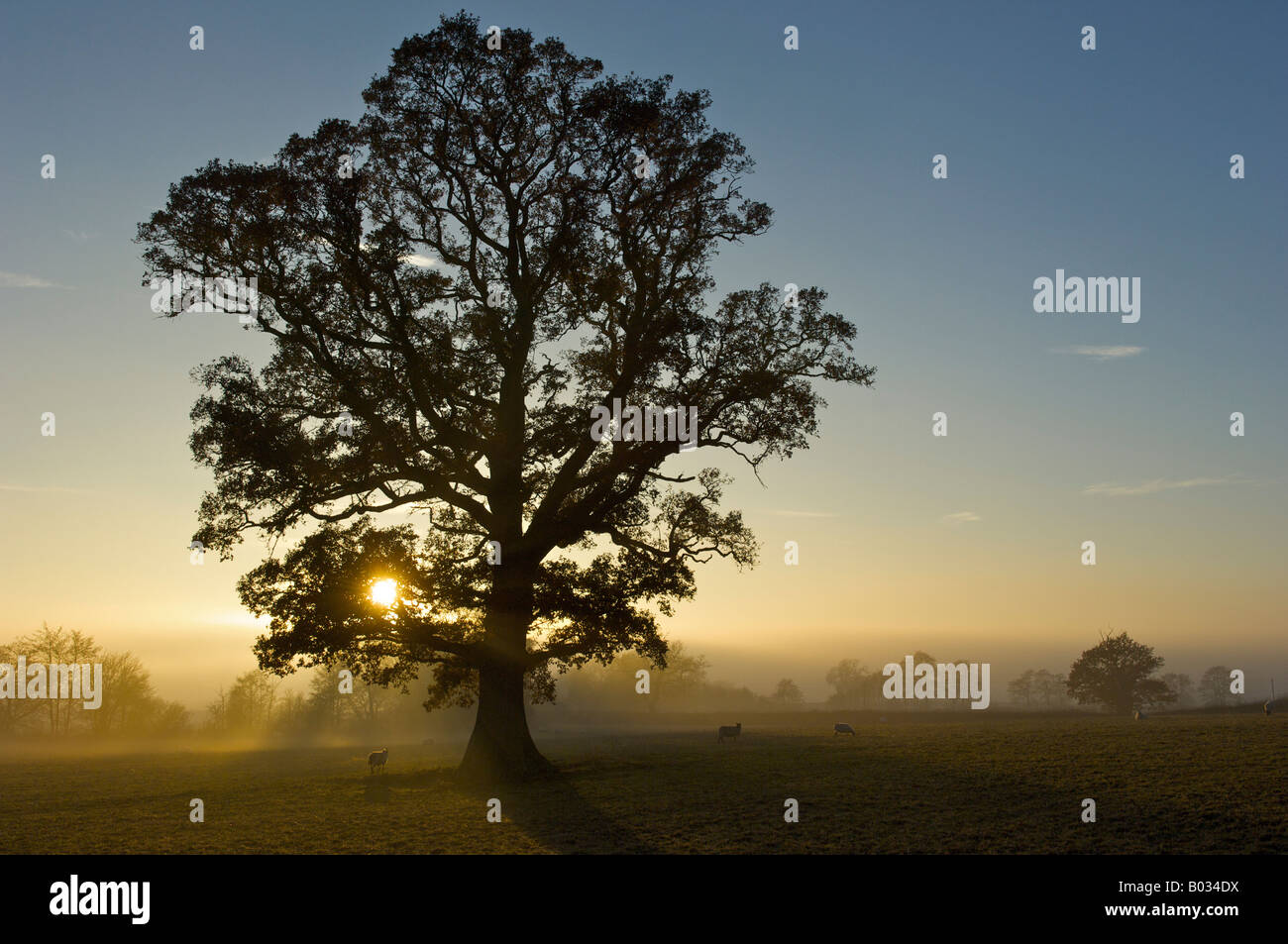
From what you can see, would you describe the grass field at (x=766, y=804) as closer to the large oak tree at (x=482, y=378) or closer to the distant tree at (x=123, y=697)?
the large oak tree at (x=482, y=378)

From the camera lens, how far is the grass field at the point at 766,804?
16344 mm

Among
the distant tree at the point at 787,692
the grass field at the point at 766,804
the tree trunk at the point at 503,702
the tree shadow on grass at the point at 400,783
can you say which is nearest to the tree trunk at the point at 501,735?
the tree trunk at the point at 503,702

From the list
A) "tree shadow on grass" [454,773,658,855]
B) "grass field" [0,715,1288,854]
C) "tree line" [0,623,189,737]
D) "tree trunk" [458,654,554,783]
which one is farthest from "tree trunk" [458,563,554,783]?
"tree line" [0,623,189,737]

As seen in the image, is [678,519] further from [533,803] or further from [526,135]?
[526,135]

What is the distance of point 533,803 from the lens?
23.2 metres

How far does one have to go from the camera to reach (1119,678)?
98.1 m

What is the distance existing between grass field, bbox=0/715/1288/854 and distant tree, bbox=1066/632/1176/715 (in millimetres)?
72030

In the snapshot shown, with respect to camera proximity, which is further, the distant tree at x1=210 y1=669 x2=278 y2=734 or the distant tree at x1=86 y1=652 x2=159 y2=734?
the distant tree at x1=210 y1=669 x2=278 y2=734

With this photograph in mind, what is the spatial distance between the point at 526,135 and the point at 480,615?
16.2 meters

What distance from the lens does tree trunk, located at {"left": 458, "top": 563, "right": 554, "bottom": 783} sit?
2862 cm

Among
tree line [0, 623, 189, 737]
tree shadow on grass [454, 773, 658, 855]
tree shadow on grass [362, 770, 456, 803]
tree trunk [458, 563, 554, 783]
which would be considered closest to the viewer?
tree shadow on grass [454, 773, 658, 855]

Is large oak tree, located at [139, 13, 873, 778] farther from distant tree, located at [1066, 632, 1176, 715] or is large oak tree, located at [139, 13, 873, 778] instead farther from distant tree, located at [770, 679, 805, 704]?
distant tree, located at [770, 679, 805, 704]
